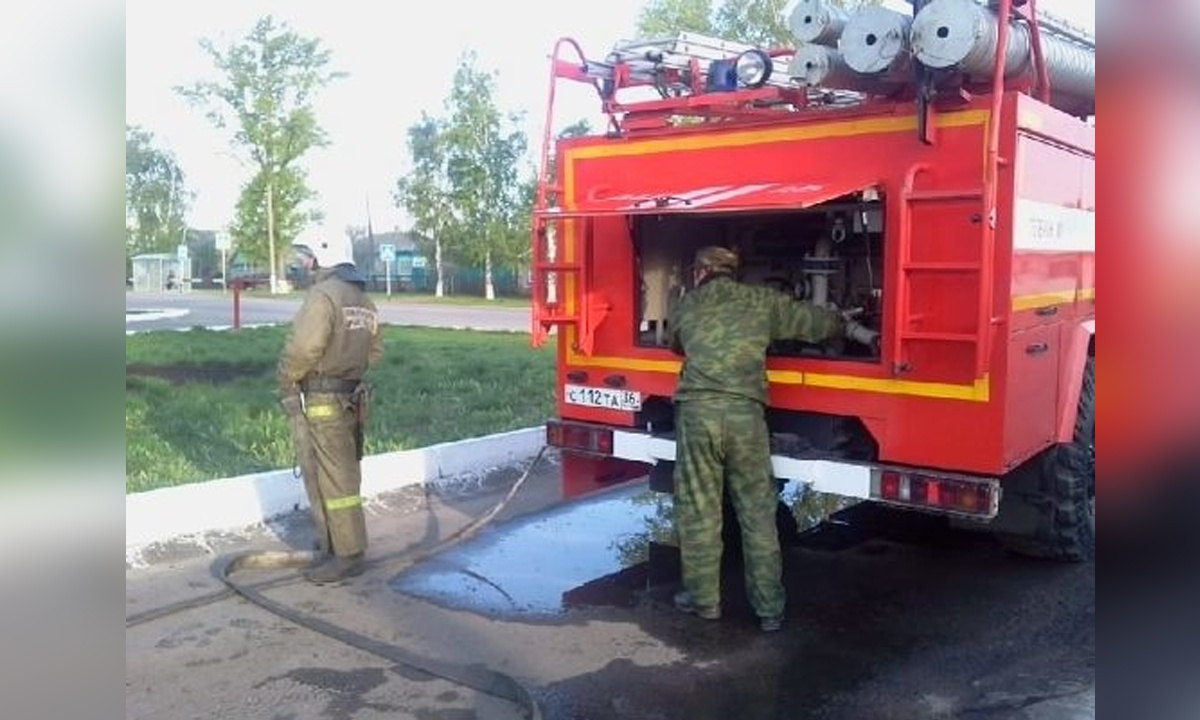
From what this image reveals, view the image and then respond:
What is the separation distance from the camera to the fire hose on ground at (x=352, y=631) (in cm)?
443

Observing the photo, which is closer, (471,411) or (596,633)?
(596,633)

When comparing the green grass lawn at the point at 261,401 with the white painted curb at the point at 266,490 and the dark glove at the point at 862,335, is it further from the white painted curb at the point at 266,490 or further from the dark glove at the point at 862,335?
the dark glove at the point at 862,335

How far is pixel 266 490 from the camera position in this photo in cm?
695

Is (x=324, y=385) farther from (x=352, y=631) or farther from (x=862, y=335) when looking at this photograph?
(x=862, y=335)

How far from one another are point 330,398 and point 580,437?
4.43ft

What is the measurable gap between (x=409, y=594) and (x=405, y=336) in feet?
49.3

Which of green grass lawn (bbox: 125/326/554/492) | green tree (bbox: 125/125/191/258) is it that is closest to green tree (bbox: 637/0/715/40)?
green grass lawn (bbox: 125/326/554/492)

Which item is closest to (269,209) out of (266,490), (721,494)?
(266,490)

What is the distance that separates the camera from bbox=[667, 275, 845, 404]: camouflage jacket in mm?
5097

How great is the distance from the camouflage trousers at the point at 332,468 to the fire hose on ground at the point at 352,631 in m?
0.25

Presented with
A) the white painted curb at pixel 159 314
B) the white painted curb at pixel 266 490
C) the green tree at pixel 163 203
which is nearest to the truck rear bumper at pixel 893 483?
the white painted curb at pixel 266 490

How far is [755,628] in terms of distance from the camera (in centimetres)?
517
